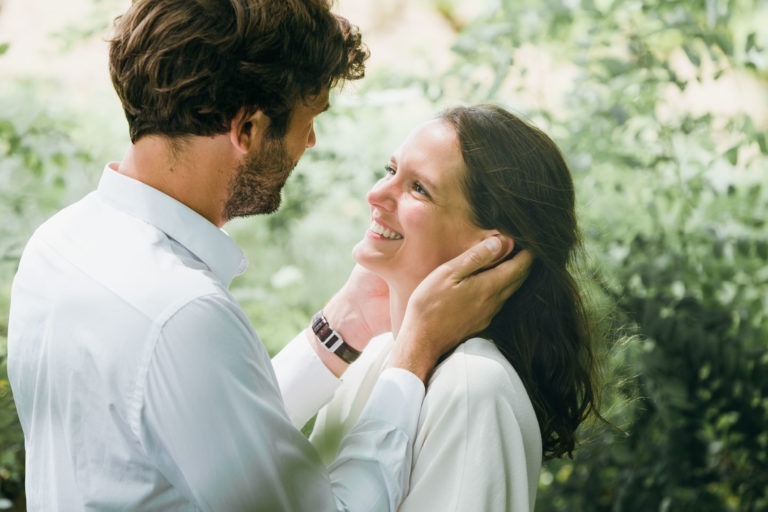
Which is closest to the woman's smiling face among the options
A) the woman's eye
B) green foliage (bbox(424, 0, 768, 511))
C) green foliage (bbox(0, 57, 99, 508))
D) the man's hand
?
the woman's eye

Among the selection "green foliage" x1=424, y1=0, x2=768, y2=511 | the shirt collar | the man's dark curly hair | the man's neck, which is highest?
the man's dark curly hair

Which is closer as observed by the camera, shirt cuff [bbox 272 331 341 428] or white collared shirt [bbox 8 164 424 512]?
white collared shirt [bbox 8 164 424 512]

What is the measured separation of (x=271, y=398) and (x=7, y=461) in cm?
150

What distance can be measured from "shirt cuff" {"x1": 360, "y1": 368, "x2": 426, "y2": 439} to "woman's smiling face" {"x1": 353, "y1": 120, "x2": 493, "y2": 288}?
1.03 ft

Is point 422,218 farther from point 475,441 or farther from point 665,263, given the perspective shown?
point 665,263

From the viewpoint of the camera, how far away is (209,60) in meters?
1.69

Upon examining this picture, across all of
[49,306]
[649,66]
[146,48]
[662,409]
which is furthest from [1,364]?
[649,66]

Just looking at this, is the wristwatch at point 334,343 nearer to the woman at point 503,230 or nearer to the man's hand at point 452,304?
the woman at point 503,230

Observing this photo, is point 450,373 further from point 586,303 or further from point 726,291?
point 726,291

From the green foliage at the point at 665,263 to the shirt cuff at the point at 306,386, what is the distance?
133 centimetres

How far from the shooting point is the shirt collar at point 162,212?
5.54 feet

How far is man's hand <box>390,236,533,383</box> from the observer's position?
6.34ft

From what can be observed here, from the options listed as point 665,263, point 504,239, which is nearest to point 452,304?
point 504,239

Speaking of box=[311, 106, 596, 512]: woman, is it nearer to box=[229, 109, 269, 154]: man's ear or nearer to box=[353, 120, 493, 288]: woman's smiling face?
box=[353, 120, 493, 288]: woman's smiling face
